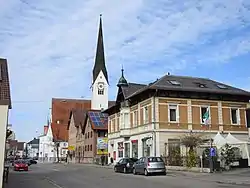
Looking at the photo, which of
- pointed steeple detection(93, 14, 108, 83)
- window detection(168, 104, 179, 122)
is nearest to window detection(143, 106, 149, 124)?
window detection(168, 104, 179, 122)

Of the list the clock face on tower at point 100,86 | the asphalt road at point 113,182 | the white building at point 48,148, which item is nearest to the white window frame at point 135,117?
the asphalt road at point 113,182

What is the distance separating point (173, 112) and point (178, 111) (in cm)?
61

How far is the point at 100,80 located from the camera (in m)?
95.7

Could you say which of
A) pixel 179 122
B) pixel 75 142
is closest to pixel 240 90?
pixel 179 122

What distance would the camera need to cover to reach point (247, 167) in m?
34.3

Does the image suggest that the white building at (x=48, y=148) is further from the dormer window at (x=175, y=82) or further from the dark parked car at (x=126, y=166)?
the dark parked car at (x=126, y=166)

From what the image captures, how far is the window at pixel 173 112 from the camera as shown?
4297 cm

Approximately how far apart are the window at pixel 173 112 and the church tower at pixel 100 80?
52.5 metres

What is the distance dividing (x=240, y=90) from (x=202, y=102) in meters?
6.76

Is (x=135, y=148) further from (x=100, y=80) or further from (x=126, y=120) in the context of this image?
(x=100, y=80)

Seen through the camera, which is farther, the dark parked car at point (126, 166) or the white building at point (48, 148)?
the white building at point (48, 148)

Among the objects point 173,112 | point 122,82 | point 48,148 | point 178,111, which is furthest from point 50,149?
point 178,111

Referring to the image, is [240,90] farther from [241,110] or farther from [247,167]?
[247,167]

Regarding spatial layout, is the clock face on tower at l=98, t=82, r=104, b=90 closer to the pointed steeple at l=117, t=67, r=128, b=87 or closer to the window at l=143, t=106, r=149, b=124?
the pointed steeple at l=117, t=67, r=128, b=87
